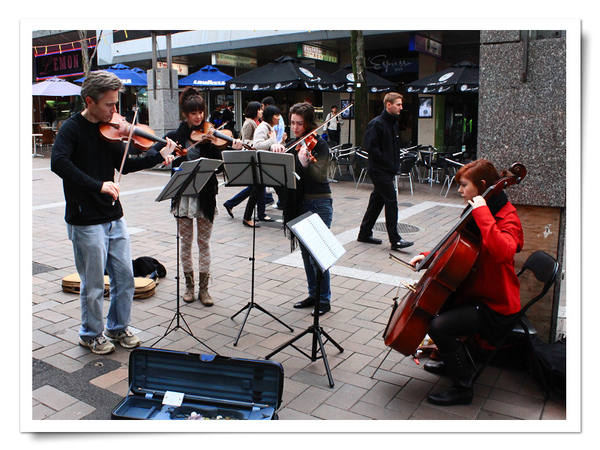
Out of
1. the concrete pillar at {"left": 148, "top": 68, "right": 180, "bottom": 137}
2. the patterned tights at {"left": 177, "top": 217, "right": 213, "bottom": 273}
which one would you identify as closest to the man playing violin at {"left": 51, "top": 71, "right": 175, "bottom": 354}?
the patterned tights at {"left": 177, "top": 217, "right": 213, "bottom": 273}

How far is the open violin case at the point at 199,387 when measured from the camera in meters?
3.14

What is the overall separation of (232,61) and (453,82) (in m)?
8.72

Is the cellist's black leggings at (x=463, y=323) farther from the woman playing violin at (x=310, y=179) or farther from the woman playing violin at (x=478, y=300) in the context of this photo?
the woman playing violin at (x=310, y=179)

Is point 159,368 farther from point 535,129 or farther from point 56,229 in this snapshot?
point 56,229

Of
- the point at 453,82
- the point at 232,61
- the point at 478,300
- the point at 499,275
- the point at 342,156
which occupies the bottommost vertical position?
the point at 478,300

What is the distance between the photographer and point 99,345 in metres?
4.11

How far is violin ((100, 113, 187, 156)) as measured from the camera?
A: 3.92 metres

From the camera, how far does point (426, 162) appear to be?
505 inches

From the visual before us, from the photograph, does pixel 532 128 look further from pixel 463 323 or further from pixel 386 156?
pixel 386 156

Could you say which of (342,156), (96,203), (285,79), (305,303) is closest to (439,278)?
(305,303)

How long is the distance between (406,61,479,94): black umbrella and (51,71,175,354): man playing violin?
8.59 meters
